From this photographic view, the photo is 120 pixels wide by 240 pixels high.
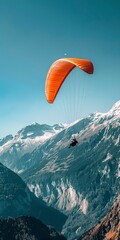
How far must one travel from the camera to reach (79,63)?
3447 inches

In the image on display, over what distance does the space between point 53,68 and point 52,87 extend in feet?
15.7

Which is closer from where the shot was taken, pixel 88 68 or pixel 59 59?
pixel 88 68

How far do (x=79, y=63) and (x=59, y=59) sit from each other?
1125 centimetres

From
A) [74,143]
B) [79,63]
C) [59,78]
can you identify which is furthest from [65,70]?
[74,143]

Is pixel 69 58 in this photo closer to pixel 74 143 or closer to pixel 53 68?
pixel 53 68

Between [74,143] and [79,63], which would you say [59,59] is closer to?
[79,63]

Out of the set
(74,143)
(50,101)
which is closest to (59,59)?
(50,101)

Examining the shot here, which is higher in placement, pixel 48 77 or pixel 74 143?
A: pixel 48 77

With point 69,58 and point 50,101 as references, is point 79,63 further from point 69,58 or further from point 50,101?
point 50,101

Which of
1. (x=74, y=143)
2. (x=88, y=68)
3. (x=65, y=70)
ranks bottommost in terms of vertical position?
(x=74, y=143)

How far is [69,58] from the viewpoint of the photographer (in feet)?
313

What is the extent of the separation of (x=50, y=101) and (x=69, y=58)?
11237 millimetres

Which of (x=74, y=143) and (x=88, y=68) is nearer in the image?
(x=88, y=68)

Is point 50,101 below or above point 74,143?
above
